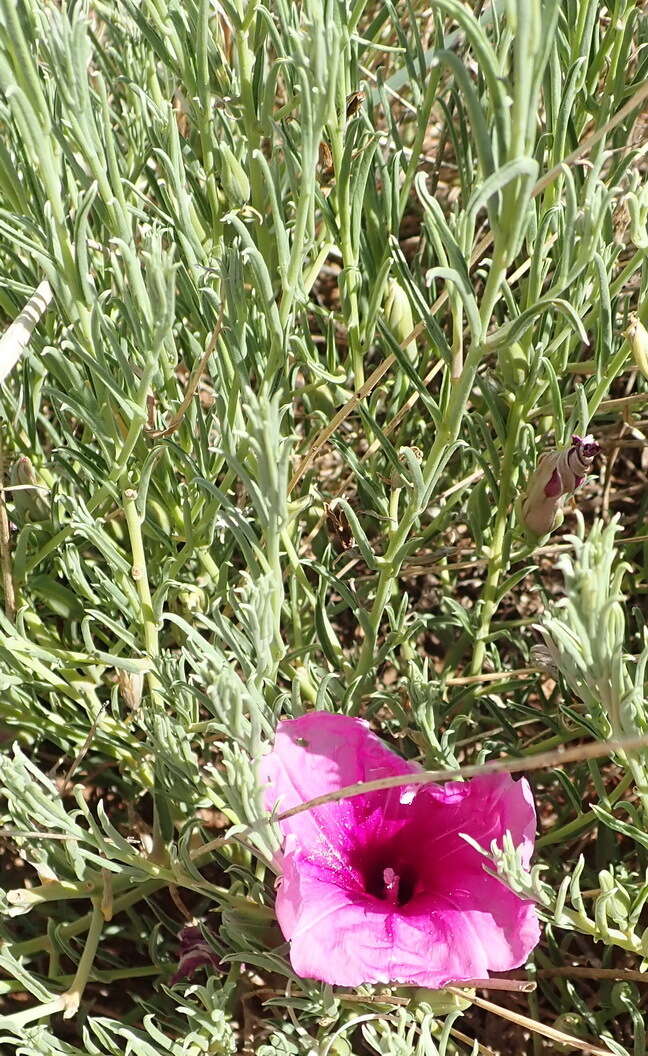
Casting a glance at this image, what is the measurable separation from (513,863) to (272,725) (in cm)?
26

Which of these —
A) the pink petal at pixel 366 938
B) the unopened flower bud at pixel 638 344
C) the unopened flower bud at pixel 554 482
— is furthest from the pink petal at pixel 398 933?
Result: the unopened flower bud at pixel 638 344

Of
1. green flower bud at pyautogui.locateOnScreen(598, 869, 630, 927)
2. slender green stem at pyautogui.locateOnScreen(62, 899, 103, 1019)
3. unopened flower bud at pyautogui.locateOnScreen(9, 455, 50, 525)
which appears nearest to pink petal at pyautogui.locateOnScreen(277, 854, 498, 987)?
green flower bud at pyautogui.locateOnScreen(598, 869, 630, 927)

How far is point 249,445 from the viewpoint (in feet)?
2.81

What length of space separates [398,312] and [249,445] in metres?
0.24

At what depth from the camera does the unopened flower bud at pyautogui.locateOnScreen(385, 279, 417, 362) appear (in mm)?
980

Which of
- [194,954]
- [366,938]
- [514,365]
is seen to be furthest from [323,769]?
[514,365]

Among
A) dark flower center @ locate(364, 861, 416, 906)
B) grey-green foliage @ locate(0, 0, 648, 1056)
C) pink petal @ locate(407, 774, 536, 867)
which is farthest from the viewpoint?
dark flower center @ locate(364, 861, 416, 906)

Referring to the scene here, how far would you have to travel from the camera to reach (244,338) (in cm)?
90

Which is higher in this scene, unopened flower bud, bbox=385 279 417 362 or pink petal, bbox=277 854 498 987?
unopened flower bud, bbox=385 279 417 362

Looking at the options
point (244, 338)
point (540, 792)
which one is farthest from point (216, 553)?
point (540, 792)

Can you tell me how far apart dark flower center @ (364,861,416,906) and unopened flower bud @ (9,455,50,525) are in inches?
20.4

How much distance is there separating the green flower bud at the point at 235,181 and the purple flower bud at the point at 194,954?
73 centimetres

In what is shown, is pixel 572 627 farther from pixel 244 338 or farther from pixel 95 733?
pixel 95 733

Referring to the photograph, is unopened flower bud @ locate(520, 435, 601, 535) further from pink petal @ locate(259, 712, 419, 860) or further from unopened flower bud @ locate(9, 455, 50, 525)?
unopened flower bud @ locate(9, 455, 50, 525)
